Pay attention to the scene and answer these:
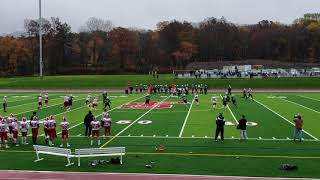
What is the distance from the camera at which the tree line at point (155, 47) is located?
4294 inches

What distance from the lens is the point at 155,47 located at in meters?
114

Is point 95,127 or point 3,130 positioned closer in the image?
point 3,130

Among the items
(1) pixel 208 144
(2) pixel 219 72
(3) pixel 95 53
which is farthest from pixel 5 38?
(1) pixel 208 144

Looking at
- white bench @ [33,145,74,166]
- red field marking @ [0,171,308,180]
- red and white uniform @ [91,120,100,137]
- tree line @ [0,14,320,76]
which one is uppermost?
tree line @ [0,14,320,76]

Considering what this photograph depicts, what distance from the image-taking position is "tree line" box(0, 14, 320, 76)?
109062 mm

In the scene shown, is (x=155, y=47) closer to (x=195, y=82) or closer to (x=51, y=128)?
(x=195, y=82)

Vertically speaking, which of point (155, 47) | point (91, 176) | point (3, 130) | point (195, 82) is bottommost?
point (91, 176)

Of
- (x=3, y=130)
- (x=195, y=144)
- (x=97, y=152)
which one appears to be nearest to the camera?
(x=97, y=152)

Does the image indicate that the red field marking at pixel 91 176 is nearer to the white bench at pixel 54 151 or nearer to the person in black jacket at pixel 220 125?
the white bench at pixel 54 151

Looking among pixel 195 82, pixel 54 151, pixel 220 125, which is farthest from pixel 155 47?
pixel 54 151

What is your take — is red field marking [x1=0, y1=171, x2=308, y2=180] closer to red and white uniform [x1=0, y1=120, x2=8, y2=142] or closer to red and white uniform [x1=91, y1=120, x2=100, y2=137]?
red and white uniform [x1=0, y1=120, x2=8, y2=142]

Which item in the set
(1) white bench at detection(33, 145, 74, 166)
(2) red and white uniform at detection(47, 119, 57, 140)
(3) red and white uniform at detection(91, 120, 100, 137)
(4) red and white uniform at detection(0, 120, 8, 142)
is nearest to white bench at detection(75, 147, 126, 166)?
(1) white bench at detection(33, 145, 74, 166)

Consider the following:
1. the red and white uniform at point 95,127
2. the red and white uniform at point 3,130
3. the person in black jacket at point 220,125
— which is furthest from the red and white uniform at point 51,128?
the person in black jacket at point 220,125

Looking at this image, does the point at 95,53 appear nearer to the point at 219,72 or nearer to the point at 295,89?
the point at 219,72
